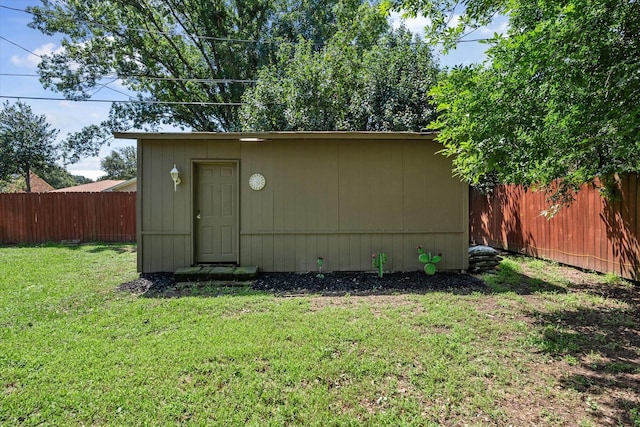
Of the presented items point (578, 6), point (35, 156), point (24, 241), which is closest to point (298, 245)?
point (578, 6)

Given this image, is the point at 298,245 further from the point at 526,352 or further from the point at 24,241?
the point at 24,241

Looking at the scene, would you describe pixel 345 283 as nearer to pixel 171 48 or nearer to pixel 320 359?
pixel 320 359

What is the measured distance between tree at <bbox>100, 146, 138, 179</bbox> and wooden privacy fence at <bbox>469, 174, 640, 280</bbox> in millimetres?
44421

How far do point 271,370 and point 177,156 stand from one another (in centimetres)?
430

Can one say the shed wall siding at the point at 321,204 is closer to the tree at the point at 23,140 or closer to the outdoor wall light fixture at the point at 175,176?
the outdoor wall light fixture at the point at 175,176

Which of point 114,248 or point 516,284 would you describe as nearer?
point 516,284

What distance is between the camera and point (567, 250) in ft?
22.1

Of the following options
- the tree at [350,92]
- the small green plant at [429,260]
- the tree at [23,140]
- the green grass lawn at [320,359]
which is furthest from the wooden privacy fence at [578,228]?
the tree at [23,140]

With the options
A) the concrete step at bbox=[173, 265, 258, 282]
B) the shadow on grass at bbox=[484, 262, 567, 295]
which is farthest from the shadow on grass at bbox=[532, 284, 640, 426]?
the concrete step at bbox=[173, 265, 258, 282]

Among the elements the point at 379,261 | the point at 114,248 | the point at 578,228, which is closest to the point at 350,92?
the point at 379,261

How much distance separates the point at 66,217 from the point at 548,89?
1299 centimetres

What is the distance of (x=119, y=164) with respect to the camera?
145 ft

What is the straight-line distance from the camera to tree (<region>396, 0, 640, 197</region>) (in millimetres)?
3156

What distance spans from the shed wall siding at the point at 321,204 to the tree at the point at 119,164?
43.0 meters
